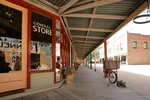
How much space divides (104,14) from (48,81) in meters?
3.71

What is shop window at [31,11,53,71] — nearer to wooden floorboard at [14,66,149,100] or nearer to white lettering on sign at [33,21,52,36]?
white lettering on sign at [33,21,52,36]

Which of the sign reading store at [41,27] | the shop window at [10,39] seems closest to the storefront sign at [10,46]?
the shop window at [10,39]

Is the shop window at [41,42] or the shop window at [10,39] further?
the shop window at [41,42]

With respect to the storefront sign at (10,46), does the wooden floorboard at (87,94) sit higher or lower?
lower

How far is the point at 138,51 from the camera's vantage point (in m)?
31.6

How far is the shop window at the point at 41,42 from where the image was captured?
365 cm

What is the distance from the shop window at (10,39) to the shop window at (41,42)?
44cm

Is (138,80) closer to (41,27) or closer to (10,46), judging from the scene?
(41,27)

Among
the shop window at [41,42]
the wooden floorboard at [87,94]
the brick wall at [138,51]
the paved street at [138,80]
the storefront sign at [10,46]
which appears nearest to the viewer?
the storefront sign at [10,46]

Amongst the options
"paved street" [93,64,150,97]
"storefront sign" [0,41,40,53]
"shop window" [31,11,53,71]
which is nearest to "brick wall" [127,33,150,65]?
"paved street" [93,64,150,97]

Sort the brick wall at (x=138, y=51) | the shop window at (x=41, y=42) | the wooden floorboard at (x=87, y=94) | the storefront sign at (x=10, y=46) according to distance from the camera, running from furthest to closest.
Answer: the brick wall at (x=138, y=51)
the shop window at (x=41, y=42)
the wooden floorboard at (x=87, y=94)
the storefront sign at (x=10, y=46)

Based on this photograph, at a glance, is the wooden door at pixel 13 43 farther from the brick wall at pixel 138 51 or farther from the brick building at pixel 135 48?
the brick wall at pixel 138 51

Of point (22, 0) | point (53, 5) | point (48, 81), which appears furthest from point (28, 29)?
point (48, 81)

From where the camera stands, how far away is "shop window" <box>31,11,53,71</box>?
365 cm
